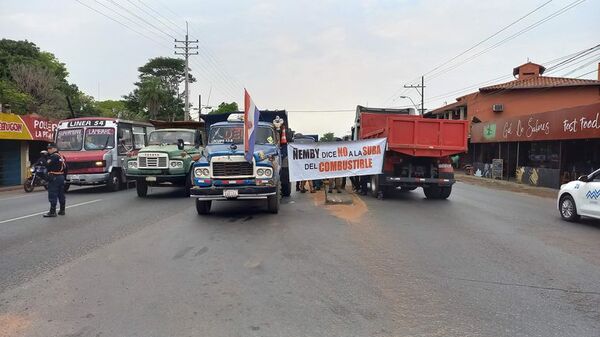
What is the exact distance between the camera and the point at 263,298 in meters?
5.29

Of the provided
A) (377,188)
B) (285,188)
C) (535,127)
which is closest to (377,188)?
(377,188)

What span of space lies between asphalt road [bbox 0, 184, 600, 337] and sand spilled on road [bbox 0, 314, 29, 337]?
2cm

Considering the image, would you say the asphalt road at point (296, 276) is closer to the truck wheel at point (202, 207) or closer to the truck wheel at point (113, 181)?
the truck wheel at point (202, 207)

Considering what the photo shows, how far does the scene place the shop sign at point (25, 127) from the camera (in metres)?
23.2

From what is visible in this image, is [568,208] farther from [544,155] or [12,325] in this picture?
[544,155]

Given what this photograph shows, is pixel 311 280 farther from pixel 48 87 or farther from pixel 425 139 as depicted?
pixel 48 87

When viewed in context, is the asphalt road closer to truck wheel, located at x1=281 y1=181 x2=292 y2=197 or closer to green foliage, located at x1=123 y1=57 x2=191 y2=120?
truck wheel, located at x1=281 y1=181 x2=292 y2=197

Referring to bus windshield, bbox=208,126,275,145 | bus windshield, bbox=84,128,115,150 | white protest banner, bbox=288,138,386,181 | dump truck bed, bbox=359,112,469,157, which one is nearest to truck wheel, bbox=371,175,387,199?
white protest banner, bbox=288,138,386,181

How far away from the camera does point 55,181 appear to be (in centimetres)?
1157

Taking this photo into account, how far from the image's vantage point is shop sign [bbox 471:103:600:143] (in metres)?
20.9

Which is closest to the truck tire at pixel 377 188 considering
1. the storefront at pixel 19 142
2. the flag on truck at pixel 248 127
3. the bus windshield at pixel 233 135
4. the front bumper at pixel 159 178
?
the bus windshield at pixel 233 135

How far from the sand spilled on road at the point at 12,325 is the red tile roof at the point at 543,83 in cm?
3963

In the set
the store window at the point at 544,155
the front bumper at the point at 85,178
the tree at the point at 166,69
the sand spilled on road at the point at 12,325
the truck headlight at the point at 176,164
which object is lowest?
the sand spilled on road at the point at 12,325

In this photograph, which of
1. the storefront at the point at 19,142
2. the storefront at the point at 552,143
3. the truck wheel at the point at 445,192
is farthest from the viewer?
the storefront at the point at 19,142
